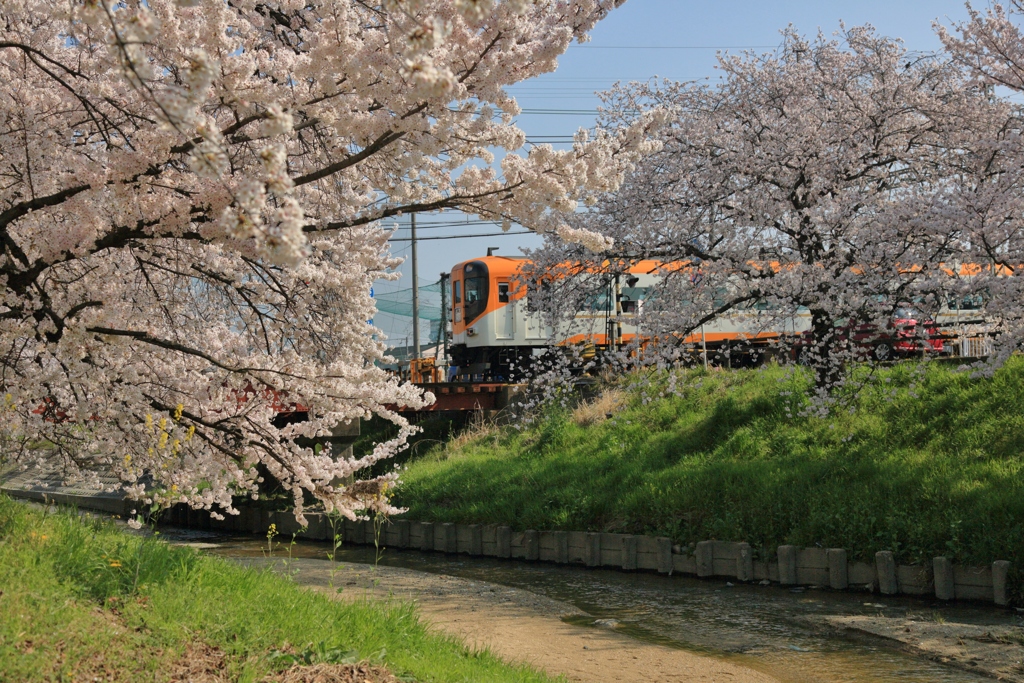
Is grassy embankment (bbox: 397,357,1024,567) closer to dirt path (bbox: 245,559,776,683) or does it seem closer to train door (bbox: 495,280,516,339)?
dirt path (bbox: 245,559,776,683)

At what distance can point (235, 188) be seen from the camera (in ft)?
12.6

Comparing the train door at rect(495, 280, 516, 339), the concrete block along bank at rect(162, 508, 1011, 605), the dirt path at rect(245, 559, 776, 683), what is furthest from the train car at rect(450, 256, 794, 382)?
the dirt path at rect(245, 559, 776, 683)

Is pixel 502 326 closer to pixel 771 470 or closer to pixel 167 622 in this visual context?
pixel 771 470

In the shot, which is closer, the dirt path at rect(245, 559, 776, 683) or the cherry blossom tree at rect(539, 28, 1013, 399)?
the dirt path at rect(245, 559, 776, 683)

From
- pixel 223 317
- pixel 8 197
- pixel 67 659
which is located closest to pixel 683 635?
pixel 223 317

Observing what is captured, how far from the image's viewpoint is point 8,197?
19.3 feet

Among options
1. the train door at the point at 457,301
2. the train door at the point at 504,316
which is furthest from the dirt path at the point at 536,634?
the train door at the point at 457,301

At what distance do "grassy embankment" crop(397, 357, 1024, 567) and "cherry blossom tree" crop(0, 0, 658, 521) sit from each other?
7.02m

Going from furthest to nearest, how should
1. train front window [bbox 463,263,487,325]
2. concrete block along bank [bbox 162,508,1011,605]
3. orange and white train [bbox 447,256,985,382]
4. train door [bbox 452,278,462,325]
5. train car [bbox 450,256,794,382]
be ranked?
train door [bbox 452,278,462,325] → train front window [bbox 463,263,487,325] → train car [bbox 450,256,794,382] → orange and white train [bbox 447,256,985,382] → concrete block along bank [bbox 162,508,1011,605]

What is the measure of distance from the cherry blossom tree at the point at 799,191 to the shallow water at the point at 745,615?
3.80m

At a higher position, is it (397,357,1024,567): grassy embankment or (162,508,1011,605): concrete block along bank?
(397,357,1024,567): grassy embankment

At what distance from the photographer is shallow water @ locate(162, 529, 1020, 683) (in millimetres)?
7758

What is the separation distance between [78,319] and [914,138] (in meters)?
12.5

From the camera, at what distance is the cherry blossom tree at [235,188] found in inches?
151
